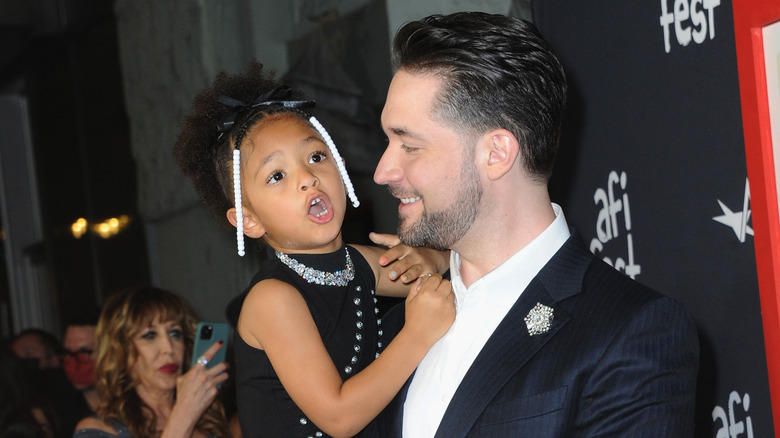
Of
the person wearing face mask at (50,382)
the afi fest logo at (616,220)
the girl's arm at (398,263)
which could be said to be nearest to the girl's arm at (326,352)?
the girl's arm at (398,263)

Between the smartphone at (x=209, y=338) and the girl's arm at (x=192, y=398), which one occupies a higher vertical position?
the smartphone at (x=209, y=338)

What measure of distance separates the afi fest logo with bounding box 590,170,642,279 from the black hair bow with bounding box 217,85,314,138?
3.31 feet

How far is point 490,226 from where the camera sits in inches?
71.6

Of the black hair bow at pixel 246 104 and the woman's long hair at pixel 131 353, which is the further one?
the woman's long hair at pixel 131 353

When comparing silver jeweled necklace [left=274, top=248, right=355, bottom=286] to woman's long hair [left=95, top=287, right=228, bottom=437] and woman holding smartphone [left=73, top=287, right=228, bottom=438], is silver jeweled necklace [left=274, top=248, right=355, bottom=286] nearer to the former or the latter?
woman holding smartphone [left=73, top=287, right=228, bottom=438]

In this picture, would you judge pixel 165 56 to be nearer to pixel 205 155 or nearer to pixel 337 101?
pixel 337 101

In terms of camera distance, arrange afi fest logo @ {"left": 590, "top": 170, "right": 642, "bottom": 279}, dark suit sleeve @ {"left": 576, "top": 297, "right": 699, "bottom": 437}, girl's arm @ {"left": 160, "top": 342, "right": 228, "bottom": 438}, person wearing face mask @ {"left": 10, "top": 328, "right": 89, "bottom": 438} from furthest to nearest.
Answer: person wearing face mask @ {"left": 10, "top": 328, "right": 89, "bottom": 438} → girl's arm @ {"left": 160, "top": 342, "right": 228, "bottom": 438} → afi fest logo @ {"left": 590, "top": 170, "right": 642, "bottom": 279} → dark suit sleeve @ {"left": 576, "top": 297, "right": 699, "bottom": 437}

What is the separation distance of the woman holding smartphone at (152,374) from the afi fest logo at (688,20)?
1971 millimetres

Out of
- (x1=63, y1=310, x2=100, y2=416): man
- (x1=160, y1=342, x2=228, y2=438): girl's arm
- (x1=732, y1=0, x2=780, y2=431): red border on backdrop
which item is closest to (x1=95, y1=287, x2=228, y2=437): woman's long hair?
(x1=160, y1=342, x2=228, y2=438): girl's arm

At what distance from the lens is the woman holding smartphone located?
3.31m

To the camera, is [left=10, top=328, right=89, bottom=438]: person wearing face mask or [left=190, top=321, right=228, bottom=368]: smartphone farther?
[left=10, top=328, right=89, bottom=438]: person wearing face mask

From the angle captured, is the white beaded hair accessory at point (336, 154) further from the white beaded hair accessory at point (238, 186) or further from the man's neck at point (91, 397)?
the man's neck at point (91, 397)

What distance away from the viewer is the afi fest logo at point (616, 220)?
270 centimetres

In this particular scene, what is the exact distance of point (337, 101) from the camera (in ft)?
13.8
